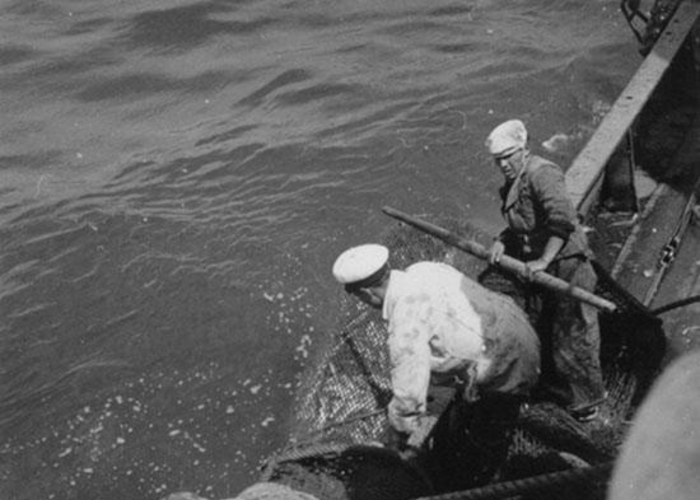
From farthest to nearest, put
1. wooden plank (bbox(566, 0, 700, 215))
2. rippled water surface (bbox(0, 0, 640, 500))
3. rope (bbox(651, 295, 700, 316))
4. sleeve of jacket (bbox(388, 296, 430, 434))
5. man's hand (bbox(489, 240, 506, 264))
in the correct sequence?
rippled water surface (bbox(0, 0, 640, 500)) → wooden plank (bbox(566, 0, 700, 215)) → man's hand (bbox(489, 240, 506, 264)) → rope (bbox(651, 295, 700, 316)) → sleeve of jacket (bbox(388, 296, 430, 434))

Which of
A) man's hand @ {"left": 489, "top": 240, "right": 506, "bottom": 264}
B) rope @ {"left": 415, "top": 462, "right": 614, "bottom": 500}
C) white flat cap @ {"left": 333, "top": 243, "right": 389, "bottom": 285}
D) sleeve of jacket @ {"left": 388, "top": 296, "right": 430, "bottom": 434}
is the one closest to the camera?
rope @ {"left": 415, "top": 462, "right": 614, "bottom": 500}

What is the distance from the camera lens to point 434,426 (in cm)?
495

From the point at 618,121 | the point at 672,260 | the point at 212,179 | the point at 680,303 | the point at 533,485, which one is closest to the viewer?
the point at 533,485

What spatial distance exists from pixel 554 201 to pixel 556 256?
1.33ft

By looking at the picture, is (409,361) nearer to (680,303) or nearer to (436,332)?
(436,332)

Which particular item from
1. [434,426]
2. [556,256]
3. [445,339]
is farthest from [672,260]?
[445,339]

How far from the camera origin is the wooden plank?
6184 millimetres

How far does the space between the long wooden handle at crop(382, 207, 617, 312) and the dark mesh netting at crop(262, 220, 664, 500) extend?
0.41 m

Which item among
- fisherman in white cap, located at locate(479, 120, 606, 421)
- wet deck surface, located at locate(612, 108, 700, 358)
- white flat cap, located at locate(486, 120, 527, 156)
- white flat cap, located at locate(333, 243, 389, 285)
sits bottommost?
wet deck surface, located at locate(612, 108, 700, 358)

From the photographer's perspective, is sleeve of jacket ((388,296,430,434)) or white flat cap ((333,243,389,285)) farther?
white flat cap ((333,243,389,285))

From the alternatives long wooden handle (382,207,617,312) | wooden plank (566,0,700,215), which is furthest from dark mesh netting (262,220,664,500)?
wooden plank (566,0,700,215)

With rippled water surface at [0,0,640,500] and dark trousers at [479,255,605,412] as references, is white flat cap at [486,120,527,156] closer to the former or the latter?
dark trousers at [479,255,605,412]

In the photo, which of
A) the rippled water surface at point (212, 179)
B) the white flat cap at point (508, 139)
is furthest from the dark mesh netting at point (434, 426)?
the rippled water surface at point (212, 179)

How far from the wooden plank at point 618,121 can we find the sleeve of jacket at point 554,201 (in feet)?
3.35
